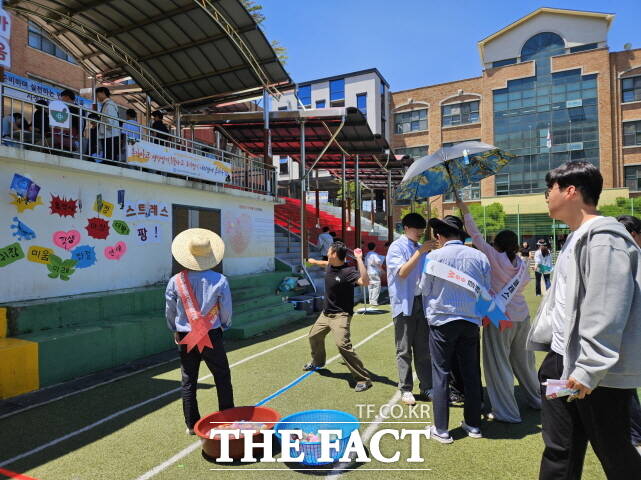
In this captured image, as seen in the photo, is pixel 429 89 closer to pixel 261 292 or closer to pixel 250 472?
pixel 261 292

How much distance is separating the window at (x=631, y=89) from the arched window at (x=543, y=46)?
5.52 m

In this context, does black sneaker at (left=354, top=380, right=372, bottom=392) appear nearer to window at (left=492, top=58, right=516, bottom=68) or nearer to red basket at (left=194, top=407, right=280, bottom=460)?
red basket at (left=194, top=407, right=280, bottom=460)

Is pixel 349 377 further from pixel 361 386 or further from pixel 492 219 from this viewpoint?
pixel 492 219

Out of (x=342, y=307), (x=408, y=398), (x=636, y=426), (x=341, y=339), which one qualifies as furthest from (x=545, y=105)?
(x=636, y=426)

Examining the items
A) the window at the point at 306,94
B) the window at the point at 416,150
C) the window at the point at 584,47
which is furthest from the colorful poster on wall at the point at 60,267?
the window at the point at 584,47

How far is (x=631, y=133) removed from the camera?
32906 millimetres

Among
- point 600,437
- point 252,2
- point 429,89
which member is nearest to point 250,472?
point 600,437

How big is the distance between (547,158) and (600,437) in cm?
3891

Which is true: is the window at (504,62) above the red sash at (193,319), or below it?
above

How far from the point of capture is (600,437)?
6.63 feet

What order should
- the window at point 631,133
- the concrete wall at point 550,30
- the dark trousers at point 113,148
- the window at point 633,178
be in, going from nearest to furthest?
1. the dark trousers at point 113,148
2. the window at point 633,178
3. the window at point 631,133
4. the concrete wall at point 550,30

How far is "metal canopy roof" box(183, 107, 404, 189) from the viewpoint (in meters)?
12.8

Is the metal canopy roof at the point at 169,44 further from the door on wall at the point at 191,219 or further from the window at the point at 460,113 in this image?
the window at the point at 460,113

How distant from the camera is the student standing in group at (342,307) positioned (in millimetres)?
5195
